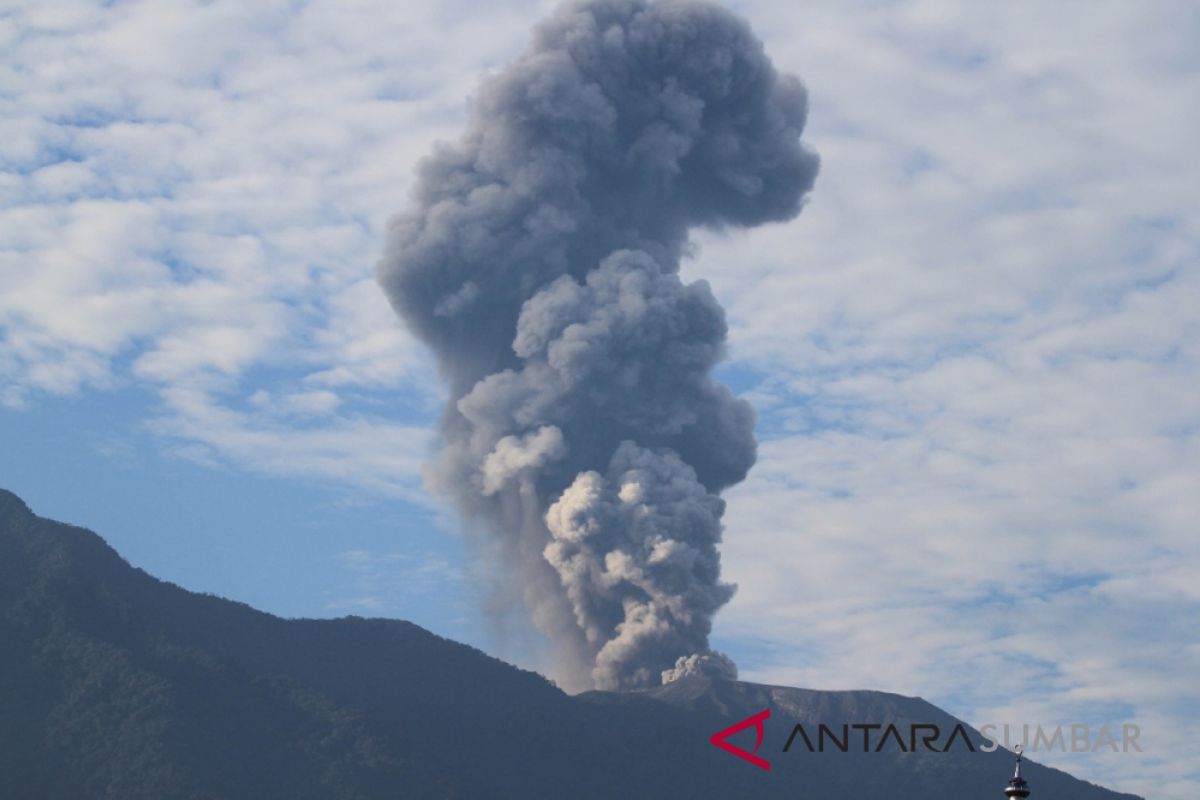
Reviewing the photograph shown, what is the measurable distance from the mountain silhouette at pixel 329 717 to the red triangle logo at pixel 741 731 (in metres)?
0.53

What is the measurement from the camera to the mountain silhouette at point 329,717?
8675 centimetres

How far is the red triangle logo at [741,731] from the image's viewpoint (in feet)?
314

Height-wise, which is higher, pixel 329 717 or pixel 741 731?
pixel 741 731

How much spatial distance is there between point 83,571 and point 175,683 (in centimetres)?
1204

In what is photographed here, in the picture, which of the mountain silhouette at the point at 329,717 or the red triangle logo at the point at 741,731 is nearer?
the mountain silhouette at the point at 329,717

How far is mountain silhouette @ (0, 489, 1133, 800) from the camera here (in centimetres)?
8675

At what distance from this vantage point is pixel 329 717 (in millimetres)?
92938

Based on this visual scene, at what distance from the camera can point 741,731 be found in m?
97.9

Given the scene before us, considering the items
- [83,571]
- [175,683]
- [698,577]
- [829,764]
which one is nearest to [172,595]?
[83,571]

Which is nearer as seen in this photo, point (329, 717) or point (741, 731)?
point (329, 717)

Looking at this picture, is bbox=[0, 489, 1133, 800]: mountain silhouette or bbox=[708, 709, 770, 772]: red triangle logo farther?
bbox=[708, 709, 770, 772]: red triangle logo

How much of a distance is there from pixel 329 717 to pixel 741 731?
68.0ft

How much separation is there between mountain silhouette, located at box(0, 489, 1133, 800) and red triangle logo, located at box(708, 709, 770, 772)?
1.75ft

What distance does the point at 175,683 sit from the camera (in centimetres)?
9269
